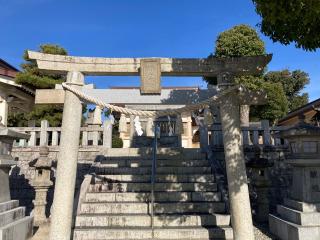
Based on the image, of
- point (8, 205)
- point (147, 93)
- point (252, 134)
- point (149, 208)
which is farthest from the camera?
point (252, 134)

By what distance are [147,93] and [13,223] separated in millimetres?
3483

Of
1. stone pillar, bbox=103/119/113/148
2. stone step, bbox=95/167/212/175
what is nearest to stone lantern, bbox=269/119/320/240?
stone step, bbox=95/167/212/175

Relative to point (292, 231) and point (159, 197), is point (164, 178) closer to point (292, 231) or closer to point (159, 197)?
point (159, 197)

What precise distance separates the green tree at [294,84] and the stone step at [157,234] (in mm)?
21973

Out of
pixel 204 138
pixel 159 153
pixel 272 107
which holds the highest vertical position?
pixel 272 107

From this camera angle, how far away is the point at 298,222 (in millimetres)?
5086

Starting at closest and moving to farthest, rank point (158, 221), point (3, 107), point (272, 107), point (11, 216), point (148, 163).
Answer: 1. point (11, 216)
2. point (158, 221)
3. point (148, 163)
4. point (3, 107)
5. point (272, 107)

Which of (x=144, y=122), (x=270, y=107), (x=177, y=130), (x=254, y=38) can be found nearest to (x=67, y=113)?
(x=177, y=130)

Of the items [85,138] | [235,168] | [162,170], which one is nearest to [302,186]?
[235,168]

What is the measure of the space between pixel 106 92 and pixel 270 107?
1331 cm

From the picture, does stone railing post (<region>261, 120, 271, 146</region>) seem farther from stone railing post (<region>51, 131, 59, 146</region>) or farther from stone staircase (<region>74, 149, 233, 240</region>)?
stone railing post (<region>51, 131, 59, 146</region>)

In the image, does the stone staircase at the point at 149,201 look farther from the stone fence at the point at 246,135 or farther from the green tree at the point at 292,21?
the green tree at the point at 292,21

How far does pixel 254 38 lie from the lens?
16125 mm

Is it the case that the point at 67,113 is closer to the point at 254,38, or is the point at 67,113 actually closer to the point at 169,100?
the point at 169,100
